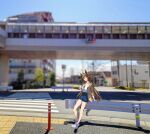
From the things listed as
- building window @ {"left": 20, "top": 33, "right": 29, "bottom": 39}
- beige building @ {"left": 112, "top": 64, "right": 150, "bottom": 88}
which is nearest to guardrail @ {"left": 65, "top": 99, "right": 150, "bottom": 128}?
building window @ {"left": 20, "top": 33, "right": 29, "bottom": 39}

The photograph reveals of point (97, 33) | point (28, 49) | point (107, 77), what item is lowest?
point (107, 77)

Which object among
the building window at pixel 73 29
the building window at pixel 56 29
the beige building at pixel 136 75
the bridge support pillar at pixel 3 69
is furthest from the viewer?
the beige building at pixel 136 75

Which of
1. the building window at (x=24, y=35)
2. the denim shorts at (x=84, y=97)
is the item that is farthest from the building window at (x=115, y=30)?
the denim shorts at (x=84, y=97)

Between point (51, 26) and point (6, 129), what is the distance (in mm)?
22421

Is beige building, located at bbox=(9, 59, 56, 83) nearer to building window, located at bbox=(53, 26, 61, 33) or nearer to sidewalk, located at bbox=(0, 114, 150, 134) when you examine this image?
building window, located at bbox=(53, 26, 61, 33)

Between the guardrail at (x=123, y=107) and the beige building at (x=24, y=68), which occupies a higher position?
the beige building at (x=24, y=68)

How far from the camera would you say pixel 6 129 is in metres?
7.58

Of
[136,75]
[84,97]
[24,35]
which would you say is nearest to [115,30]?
[24,35]

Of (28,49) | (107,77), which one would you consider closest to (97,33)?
(28,49)

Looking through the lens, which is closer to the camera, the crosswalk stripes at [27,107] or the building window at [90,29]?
the crosswalk stripes at [27,107]

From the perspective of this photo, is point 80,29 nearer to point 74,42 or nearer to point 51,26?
point 74,42

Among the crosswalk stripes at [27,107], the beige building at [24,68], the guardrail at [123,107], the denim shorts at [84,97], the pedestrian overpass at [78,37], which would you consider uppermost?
the pedestrian overpass at [78,37]

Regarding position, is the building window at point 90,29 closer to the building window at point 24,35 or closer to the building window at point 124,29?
the building window at point 124,29

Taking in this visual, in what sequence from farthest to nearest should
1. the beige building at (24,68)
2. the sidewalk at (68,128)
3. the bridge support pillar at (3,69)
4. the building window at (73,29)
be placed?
1. the beige building at (24,68)
2. the bridge support pillar at (3,69)
3. the building window at (73,29)
4. the sidewalk at (68,128)
